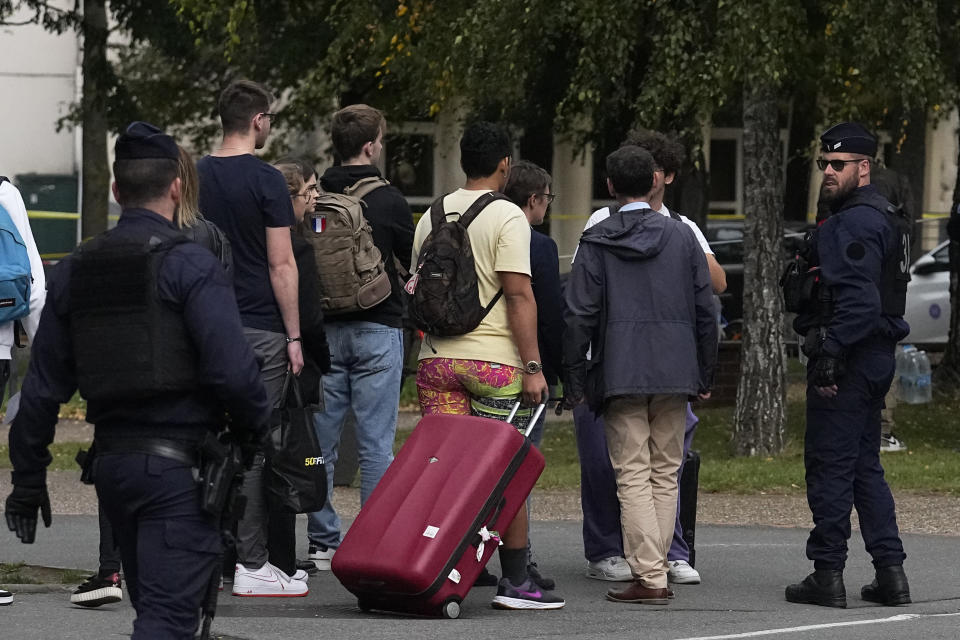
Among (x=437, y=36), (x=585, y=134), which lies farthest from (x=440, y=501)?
(x=585, y=134)

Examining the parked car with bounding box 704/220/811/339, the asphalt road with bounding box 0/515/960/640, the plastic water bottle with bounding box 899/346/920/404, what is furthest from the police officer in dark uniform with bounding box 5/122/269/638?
the parked car with bounding box 704/220/811/339

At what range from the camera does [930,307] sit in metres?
20.8

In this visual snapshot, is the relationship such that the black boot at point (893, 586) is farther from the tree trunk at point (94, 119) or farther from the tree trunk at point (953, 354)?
the tree trunk at point (94, 119)

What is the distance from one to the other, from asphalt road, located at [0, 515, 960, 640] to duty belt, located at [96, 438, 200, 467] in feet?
5.93

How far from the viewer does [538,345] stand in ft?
23.3

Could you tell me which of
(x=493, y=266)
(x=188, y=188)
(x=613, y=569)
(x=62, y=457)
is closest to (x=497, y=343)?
(x=493, y=266)

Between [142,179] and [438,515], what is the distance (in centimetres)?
230

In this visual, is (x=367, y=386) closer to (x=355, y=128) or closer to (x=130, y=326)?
(x=355, y=128)

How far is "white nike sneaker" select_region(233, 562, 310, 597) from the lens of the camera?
7.00 m

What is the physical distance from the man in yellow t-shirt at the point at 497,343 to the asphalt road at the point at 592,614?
0.25m

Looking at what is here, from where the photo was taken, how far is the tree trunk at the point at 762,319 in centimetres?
1307

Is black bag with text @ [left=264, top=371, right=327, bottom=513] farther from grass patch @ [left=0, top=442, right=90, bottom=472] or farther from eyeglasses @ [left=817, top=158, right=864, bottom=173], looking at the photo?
grass patch @ [left=0, top=442, right=90, bottom=472]

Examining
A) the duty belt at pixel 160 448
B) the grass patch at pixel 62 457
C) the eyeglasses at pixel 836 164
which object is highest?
the eyeglasses at pixel 836 164

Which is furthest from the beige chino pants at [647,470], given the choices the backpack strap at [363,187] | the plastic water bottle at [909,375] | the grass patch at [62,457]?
the plastic water bottle at [909,375]
